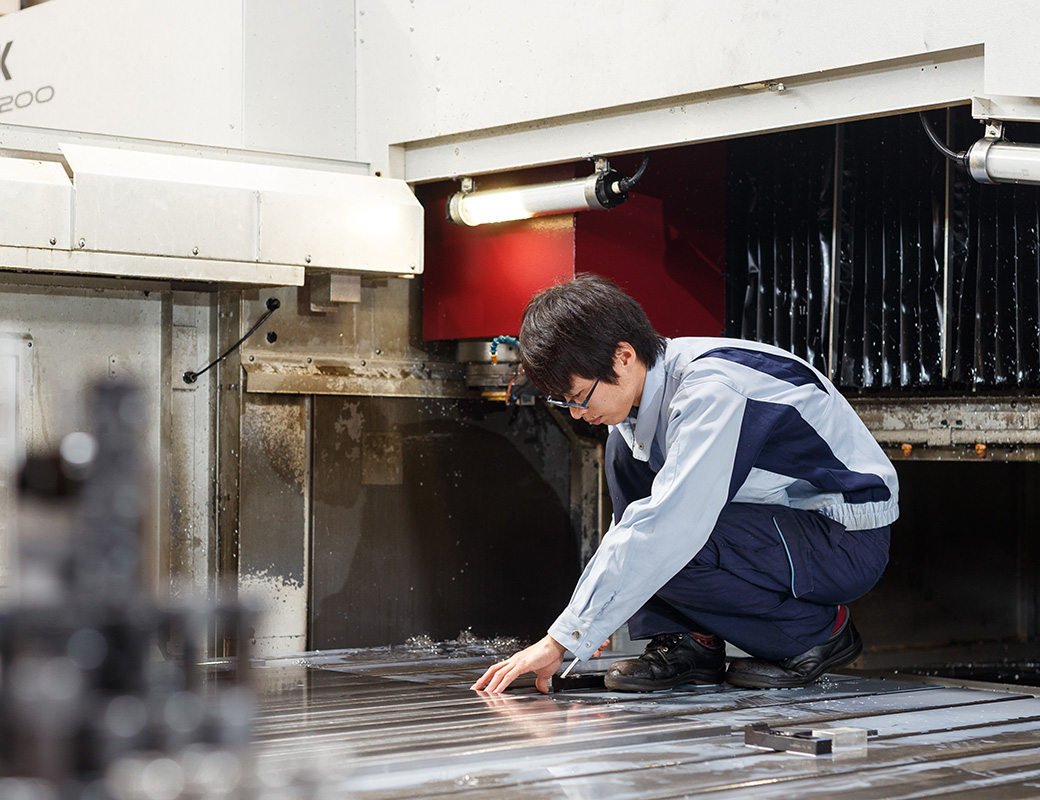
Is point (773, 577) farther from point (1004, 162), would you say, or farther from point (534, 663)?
point (1004, 162)

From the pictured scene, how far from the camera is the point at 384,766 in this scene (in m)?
1.82

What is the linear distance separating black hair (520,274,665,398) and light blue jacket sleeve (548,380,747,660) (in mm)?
197

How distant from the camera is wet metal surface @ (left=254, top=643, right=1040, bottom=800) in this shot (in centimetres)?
173

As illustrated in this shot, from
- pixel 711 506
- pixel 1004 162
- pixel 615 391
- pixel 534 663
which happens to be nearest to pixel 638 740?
pixel 534 663

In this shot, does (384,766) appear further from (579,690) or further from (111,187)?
(111,187)

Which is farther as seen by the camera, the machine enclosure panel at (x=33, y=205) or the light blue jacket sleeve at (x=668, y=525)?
the machine enclosure panel at (x=33, y=205)

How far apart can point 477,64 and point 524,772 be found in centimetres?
212

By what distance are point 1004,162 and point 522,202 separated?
1.35m

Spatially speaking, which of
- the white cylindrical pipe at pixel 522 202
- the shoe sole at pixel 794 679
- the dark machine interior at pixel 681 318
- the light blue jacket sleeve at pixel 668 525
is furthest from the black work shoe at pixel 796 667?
the white cylindrical pipe at pixel 522 202

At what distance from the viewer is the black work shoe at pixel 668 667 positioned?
8.45ft

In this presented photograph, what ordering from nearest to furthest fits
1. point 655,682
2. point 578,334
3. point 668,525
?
point 668,525
point 578,334
point 655,682

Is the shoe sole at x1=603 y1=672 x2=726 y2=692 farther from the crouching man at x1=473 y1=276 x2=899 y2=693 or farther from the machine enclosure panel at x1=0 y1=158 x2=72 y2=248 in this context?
the machine enclosure panel at x1=0 y1=158 x2=72 y2=248

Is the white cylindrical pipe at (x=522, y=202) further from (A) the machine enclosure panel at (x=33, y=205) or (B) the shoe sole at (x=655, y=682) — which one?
(B) the shoe sole at (x=655, y=682)

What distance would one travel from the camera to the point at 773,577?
2.48 meters
